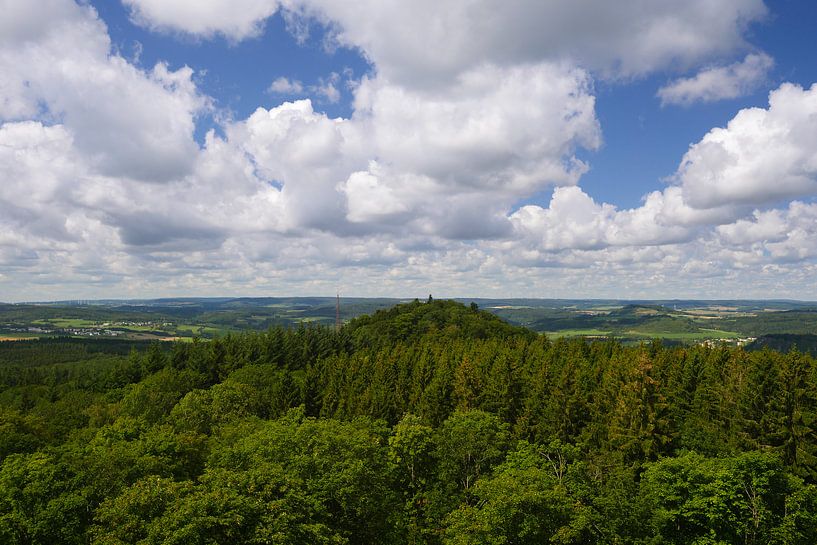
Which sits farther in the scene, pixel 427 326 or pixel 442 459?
pixel 427 326

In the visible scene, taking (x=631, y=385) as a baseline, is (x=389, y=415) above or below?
below

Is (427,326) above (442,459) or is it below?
above

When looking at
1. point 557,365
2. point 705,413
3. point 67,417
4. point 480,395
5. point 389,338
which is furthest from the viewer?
point 389,338

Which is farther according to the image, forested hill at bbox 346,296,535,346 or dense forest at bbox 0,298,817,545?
forested hill at bbox 346,296,535,346

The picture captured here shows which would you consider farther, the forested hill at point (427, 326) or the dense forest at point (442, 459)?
the forested hill at point (427, 326)

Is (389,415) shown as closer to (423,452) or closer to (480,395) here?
(480,395)

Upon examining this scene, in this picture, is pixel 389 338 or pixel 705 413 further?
pixel 389 338

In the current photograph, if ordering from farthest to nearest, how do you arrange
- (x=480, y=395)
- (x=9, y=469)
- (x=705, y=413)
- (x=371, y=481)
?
(x=480, y=395)
(x=705, y=413)
(x=371, y=481)
(x=9, y=469)

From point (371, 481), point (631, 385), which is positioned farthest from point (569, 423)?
point (371, 481)
